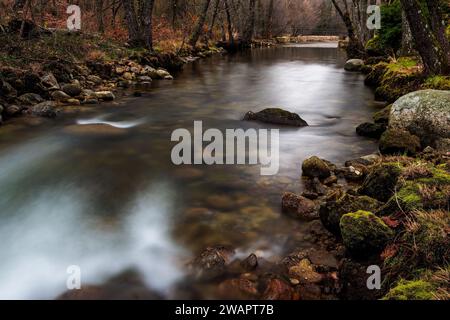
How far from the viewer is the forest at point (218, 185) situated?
3.35 m

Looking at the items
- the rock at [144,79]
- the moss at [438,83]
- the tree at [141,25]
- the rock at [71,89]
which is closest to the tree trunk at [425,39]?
the moss at [438,83]

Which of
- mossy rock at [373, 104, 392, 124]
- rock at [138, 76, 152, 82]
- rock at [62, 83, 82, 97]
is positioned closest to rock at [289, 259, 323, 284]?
mossy rock at [373, 104, 392, 124]

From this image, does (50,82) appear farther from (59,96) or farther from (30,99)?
(30,99)

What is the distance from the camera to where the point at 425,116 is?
640 centimetres

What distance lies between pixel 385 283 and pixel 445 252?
493mm

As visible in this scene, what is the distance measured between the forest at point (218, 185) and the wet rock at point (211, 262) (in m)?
0.02

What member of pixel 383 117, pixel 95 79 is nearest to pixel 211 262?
pixel 383 117

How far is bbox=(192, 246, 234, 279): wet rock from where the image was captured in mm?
3541

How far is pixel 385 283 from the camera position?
3.03 m

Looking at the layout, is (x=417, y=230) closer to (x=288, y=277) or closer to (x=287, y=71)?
(x=288, y=277)

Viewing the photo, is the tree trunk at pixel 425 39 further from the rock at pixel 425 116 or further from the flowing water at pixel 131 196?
the rock at pixel 425 116

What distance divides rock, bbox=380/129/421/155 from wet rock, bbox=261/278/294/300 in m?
3.63

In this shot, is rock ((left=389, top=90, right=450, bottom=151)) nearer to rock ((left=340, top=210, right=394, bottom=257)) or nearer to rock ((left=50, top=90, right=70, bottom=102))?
rock ((left=340, top=210, right=394, bottom=257))
